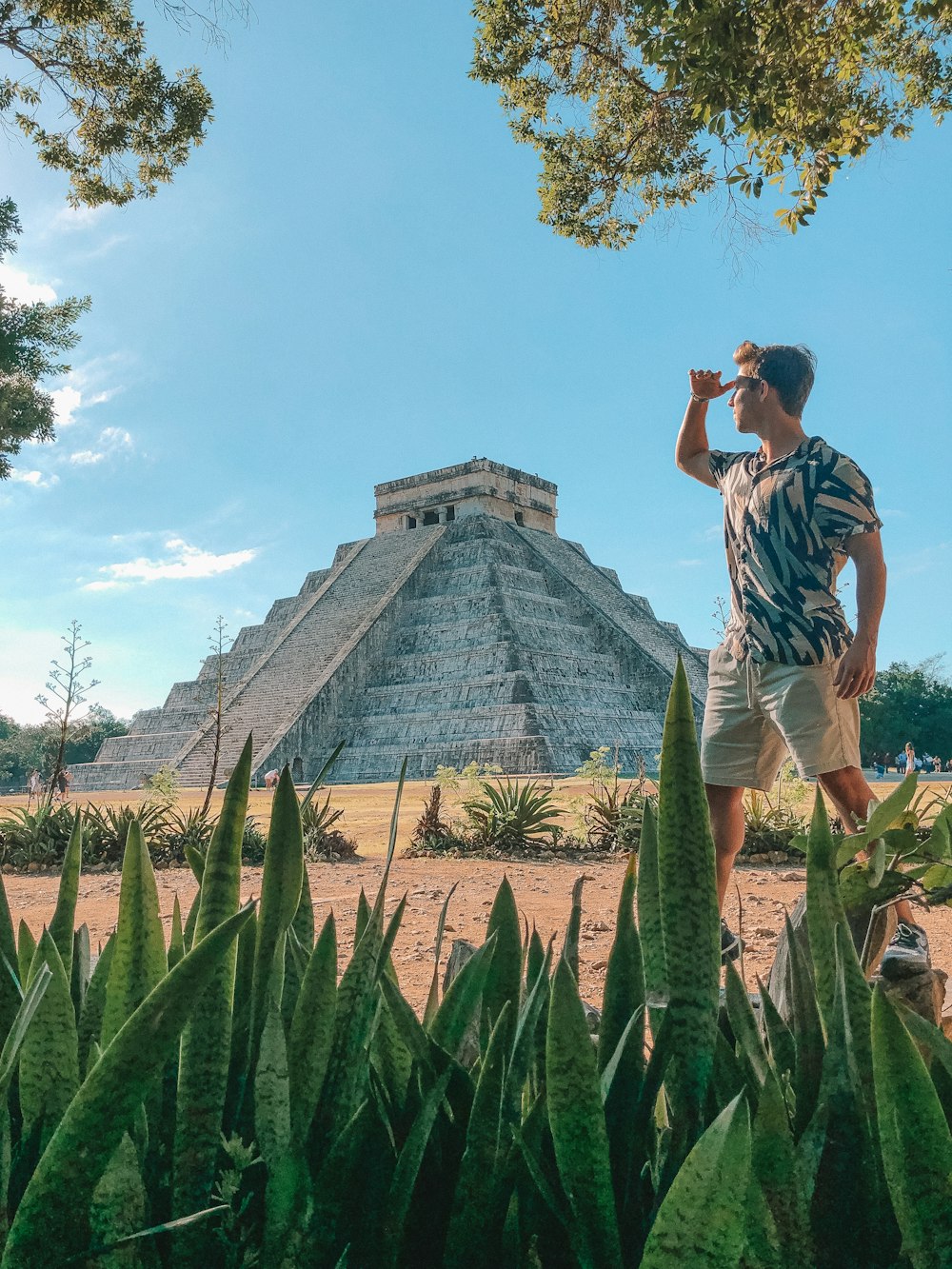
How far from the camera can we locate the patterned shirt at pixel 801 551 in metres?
2.71

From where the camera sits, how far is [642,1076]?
61 cm

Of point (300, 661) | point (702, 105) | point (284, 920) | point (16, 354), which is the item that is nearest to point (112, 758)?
point (300, 661)

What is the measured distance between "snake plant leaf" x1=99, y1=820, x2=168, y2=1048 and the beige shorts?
2.24 meters

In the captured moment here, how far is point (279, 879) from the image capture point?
71 centimetres

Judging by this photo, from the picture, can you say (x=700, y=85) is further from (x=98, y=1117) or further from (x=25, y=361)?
(x=25, y=361)

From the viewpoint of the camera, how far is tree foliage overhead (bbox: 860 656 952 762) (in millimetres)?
38031

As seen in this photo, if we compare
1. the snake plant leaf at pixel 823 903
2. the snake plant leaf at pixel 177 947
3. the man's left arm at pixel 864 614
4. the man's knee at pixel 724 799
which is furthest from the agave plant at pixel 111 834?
the snake plant leaf at pixel 823 903

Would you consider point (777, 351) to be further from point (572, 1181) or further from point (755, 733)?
point (572, 1181)

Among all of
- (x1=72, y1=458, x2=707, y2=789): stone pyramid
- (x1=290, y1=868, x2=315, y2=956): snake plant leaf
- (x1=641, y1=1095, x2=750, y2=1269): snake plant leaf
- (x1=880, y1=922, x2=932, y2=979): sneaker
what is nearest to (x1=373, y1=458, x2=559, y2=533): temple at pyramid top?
(x1=72, y1=458, x2=707, y2=789): stone pyramid

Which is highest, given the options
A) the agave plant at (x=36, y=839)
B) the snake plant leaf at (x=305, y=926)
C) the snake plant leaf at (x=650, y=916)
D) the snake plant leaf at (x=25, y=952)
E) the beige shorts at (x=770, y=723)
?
the beige shorts at (x=770, y=723)

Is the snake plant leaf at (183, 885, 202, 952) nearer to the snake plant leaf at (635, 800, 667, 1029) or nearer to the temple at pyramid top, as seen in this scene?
the snake plant leaf at (635, 800, 667, 1029)

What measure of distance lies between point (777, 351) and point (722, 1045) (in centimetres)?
269

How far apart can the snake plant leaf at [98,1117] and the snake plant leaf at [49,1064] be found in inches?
5.1

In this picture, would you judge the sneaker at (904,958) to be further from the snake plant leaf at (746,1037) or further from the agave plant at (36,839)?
the agave plant at (36,839)
